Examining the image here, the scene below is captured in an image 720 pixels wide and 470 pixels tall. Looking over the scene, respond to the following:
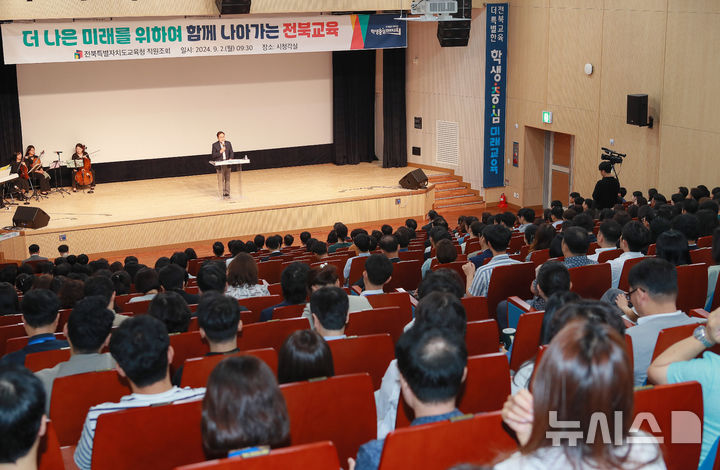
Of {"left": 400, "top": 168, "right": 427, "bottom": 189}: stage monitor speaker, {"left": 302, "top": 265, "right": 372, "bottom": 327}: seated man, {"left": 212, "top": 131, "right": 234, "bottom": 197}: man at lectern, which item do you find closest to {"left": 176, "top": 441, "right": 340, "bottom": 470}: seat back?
{"left": 302, "top": 265, "right": 372, "bottom": 327}: seated man

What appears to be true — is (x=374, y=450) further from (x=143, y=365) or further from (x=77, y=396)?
(x=77, y=396)

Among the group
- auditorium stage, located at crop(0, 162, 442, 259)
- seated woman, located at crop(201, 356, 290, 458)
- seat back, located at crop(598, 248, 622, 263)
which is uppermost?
seated woman, located at crop(201, 356, 290, 458)

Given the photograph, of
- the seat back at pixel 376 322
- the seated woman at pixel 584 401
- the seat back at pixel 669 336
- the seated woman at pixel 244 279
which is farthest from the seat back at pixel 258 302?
the seated woman at pixel 584 401

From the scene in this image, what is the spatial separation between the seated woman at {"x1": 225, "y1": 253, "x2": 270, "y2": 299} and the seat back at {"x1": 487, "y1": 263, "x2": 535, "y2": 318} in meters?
A: 1.90

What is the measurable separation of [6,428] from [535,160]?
1516 centimetres

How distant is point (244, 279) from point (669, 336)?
3833mm

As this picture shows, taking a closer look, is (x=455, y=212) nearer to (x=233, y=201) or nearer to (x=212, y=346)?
(x=233, y=201)

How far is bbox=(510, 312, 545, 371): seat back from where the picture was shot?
13.7 ft

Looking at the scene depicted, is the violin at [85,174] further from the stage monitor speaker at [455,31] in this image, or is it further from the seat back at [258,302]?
the seat back at [258,302]

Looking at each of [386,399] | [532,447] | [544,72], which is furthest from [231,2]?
[532,447]

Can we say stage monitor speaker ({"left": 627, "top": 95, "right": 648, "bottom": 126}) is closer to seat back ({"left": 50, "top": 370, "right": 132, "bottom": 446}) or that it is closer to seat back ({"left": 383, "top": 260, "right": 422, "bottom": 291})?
seat back ({"left": 383, "top": 260, "right": 422, "bottom": 291})

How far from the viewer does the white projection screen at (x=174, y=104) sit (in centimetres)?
1645

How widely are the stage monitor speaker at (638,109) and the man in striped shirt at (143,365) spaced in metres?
11.4

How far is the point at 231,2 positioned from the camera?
1397 cm
